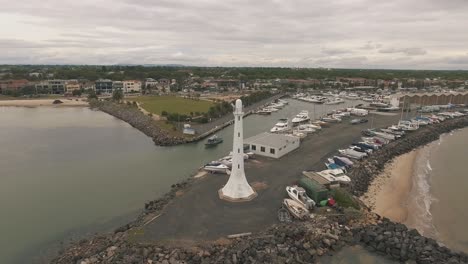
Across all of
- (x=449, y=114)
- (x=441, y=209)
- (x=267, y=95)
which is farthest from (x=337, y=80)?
(x=441, y=209)

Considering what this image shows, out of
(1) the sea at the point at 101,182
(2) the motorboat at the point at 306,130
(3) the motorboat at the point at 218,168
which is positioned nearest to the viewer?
(1) the sea at the point at 101,182

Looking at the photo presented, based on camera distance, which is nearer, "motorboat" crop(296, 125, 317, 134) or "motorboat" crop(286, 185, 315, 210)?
"motorboat" crop(286, 185, 315, 210)

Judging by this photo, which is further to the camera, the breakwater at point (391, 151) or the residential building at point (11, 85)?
the residential building at point (11, 85)

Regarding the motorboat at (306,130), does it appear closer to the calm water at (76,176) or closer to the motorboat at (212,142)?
the calm water at (76,176)

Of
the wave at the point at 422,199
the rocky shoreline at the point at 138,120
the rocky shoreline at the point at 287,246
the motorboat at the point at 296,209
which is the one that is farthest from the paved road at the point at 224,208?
the rocky shoreline at the point at 138,120

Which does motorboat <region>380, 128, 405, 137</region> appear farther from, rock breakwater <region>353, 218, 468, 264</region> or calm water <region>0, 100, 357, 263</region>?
rock breakwater <region>353, 218, 468, 264</region>

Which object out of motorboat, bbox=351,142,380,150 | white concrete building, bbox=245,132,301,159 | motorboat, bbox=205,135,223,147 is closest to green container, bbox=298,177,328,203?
white concrete building, bbox=245,132,301,159
